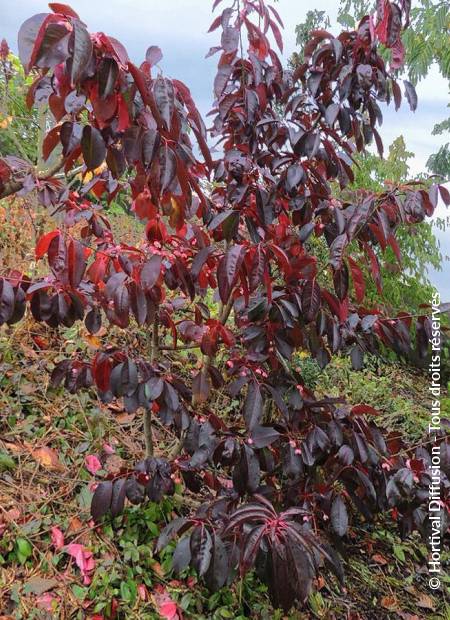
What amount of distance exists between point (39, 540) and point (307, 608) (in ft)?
3.40

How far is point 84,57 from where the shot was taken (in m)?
0.69

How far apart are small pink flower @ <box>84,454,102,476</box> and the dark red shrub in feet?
1.19

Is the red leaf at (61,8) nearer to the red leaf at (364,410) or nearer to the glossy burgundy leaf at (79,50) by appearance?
the glossy burgundy leaf at (79,50)

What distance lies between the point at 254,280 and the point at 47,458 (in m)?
1.31

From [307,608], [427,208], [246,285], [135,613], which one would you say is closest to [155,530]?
[135,613]

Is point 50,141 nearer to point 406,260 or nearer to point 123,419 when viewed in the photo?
point 123,419

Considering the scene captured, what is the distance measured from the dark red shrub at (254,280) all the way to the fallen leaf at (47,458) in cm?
49

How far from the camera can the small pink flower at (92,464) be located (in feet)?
6.40

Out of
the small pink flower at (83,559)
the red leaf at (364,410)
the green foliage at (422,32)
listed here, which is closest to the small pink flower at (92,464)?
the small pink flower at (83,559)

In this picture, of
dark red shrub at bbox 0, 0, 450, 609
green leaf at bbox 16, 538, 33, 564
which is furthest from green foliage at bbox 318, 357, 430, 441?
green leaf at bbox 16, 538, 33, 564

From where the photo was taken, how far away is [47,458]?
6.50ft

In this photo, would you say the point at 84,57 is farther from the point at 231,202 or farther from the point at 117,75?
the point at 231,202

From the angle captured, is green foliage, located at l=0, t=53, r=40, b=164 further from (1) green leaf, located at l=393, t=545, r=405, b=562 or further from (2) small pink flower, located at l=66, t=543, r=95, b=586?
(1) green leaf, located at l=393, t=545, r=405, b=562

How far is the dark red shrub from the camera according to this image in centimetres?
111
